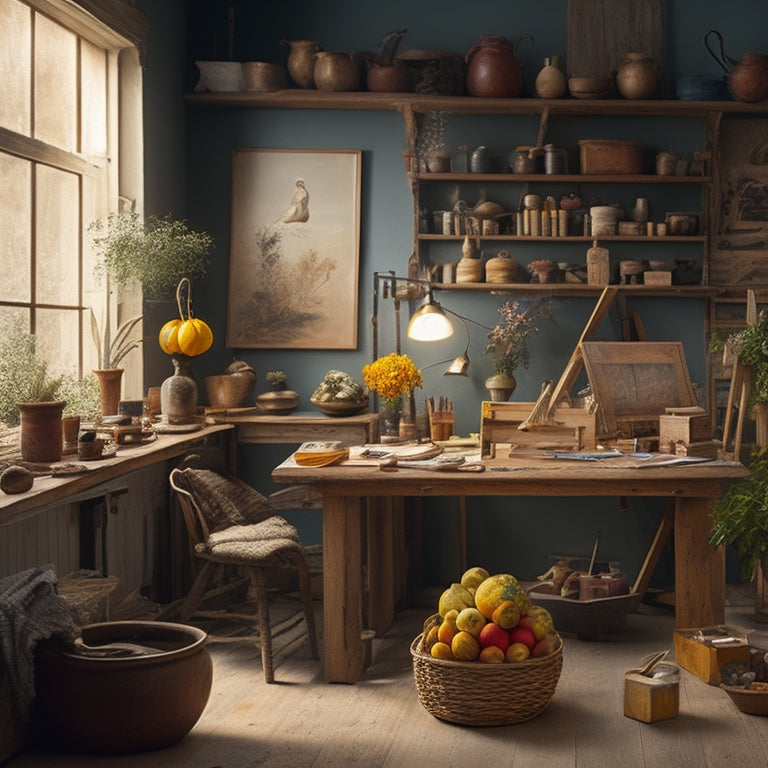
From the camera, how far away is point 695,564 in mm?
4227

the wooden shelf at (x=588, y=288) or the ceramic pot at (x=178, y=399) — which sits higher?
the wooden shelf at (x=588, y=288)

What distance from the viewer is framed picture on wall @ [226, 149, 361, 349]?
5.89m

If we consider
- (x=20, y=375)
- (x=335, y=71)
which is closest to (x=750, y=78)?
(x=335, y=71)

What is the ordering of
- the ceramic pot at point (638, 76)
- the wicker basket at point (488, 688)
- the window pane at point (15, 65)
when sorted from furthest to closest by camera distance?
the ceramic pot at point (638, 76)
the window pane at point (15, 65)
the wicker basket at point (488, 688)

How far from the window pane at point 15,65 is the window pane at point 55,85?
89 millimetres

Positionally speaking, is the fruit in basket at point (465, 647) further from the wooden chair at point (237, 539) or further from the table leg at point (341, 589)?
the wooden chair at point (237, 539)

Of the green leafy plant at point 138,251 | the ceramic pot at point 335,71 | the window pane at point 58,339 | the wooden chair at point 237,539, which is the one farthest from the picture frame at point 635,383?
the window pane at point 58,339

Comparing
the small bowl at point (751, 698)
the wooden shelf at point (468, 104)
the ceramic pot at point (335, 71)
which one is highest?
the ceramic pot at point (335, 71)

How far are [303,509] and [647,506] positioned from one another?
1.89m

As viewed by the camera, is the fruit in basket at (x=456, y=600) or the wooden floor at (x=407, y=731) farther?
the fruit in basket at (x=456, y=600)

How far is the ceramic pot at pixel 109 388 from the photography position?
15.3 feet

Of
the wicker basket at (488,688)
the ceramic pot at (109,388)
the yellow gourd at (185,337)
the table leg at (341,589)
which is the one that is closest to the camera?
the wicker basket at (488,688)

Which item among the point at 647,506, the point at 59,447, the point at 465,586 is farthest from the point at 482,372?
the point at 59,447

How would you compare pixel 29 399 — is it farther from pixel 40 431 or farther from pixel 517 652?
pixel 517 652
